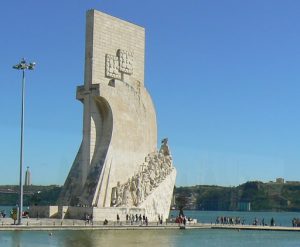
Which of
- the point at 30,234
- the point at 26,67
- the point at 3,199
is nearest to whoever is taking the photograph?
the point at 30,234

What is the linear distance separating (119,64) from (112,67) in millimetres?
582

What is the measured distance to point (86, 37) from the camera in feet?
128

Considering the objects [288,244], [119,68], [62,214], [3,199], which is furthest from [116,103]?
[3,199]

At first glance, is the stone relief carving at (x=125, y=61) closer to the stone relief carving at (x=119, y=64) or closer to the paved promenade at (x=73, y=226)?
the stone relief carving at (x=119, y=64)

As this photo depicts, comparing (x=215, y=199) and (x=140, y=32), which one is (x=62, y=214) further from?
(x=215, y=199)

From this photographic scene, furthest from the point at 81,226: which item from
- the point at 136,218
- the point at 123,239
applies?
the point at 123,239

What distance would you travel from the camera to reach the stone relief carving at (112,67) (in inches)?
1565

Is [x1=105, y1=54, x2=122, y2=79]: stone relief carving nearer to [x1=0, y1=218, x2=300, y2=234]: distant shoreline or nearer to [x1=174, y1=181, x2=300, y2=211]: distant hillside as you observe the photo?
[x1=0, y1=218, x2=300, y2=234]: distant shoreline

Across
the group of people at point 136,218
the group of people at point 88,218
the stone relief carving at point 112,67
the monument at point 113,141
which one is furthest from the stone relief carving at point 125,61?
the group of people at point 88,218

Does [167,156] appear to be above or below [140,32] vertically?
below

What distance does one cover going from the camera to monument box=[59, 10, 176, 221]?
3803cm

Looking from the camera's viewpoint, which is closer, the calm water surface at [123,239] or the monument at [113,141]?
the calm water surface at [123,239]

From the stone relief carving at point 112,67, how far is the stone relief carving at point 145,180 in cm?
583

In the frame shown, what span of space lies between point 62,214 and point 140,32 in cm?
1364
